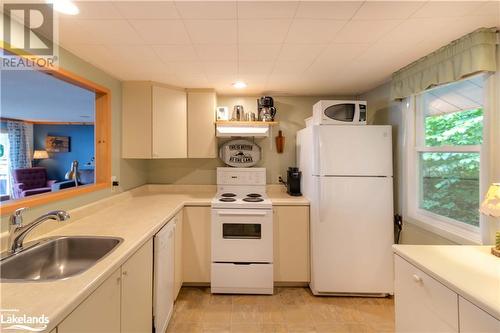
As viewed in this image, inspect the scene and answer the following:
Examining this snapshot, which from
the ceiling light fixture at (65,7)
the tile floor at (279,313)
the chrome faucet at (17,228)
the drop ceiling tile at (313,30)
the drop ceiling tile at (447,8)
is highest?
the drop ceiling tile at (313,30)

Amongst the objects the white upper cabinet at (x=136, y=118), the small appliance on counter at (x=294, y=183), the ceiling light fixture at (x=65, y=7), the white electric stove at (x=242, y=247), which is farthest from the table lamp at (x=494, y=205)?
the white upper cabinet at (x=136, y=118)

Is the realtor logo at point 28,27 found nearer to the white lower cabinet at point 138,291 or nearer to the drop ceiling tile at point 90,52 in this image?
the drop ceiling tile at point 90,52

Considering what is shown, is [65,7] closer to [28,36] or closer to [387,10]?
[28,36]

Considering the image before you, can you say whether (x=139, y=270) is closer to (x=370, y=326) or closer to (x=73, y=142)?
(x=370, y=326)

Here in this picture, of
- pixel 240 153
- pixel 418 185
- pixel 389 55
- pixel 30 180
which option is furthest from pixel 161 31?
pixel 30 180

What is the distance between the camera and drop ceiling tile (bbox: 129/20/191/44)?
1470 mm

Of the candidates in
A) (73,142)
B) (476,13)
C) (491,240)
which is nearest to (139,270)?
(491,240)

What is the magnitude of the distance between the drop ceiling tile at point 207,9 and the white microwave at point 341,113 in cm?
134

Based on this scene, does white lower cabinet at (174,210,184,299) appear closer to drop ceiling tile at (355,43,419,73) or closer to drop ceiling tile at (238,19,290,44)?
drop ceiling tile at (238,19,290,44)

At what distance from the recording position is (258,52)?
74.1 inches

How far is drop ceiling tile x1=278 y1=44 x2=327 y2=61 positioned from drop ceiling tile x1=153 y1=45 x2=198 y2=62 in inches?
27.1

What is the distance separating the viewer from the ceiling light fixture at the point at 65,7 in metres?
1.27

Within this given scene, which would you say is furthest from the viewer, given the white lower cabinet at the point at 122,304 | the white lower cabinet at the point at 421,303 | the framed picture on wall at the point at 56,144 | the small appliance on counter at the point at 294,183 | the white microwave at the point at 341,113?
the framed picture on wall at the point at 56,144

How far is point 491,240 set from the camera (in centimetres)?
156
